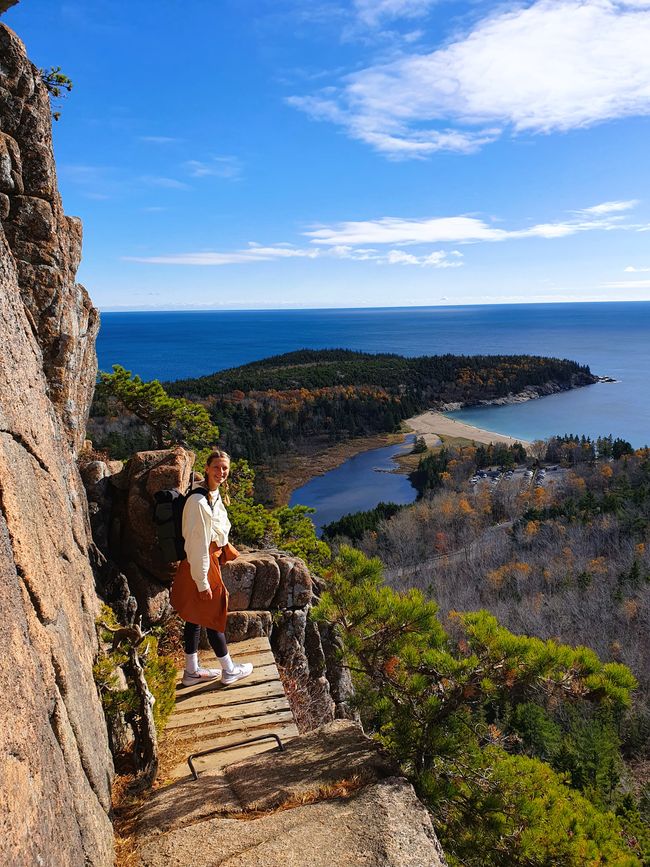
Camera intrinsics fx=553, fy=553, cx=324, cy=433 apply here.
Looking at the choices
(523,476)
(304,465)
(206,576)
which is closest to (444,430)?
(304,465)

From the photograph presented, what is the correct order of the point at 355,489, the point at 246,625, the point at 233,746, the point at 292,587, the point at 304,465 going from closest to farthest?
the point at 233,746
the point at 246,625
the point at 292,587
the point at 355,489
the point at 304,465

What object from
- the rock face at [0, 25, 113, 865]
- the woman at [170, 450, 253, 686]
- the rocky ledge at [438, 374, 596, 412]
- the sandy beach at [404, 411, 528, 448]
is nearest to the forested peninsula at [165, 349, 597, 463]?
the rocky ledge at [438, 374, 596, 412]

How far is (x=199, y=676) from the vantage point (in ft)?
20.8

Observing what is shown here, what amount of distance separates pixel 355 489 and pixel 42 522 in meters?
64.6

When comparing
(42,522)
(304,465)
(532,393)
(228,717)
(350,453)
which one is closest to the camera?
(42,522)

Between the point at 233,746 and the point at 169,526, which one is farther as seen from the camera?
the point at 169,526

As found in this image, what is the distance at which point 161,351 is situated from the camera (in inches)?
7864

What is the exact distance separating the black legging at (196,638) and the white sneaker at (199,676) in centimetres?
29

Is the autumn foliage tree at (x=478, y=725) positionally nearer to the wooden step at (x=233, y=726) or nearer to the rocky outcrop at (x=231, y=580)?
the wooden step at (x=233, y=726)

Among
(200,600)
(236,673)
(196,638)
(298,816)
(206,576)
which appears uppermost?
(206,576)

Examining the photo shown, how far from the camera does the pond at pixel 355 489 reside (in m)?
60.6

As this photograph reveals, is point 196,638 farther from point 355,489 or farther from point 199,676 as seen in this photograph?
point 355,489

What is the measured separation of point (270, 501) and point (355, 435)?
3679 centimetres

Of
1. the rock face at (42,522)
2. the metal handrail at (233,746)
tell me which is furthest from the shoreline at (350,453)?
the rock face at (42,522)
